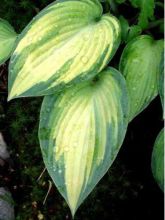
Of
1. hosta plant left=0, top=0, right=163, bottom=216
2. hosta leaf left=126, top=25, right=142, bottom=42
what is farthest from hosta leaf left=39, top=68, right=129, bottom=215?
hosta leaf left=126, top=25, right=142, bottom=42

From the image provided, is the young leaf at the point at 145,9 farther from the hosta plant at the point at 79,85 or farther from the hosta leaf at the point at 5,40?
the hosta leaf at the point at 5,40

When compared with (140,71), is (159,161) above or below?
below

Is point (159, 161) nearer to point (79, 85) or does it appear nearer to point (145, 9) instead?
point (79, 85)

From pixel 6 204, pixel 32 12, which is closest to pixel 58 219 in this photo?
pixel 6 204

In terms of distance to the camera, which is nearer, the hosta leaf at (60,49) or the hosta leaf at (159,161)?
Result: the hosta leaf at (60,49)

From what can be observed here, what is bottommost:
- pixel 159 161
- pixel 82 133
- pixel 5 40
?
pixel 159 161

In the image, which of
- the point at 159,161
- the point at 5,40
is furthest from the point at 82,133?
the point at 5,40

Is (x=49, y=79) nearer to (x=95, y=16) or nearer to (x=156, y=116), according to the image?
(x=95, y=16)

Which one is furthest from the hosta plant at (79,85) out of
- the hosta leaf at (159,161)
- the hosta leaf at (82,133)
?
the hosta leaf at (159,161)
